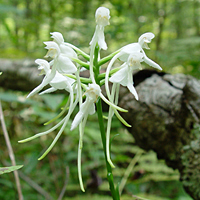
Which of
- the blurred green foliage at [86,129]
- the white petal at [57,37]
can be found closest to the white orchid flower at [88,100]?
the white petal at [57,37]

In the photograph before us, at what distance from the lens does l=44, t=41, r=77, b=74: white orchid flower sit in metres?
0.52

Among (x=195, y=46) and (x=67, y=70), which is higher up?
(x=195, y=46)

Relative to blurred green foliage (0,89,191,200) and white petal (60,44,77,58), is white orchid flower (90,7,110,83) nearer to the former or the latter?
white petal (60,44,77,58)

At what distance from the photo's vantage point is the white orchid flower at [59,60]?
52 cm

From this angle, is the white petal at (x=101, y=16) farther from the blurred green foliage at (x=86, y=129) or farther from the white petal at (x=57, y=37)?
the blurred green foliage at (x=86, y=129)

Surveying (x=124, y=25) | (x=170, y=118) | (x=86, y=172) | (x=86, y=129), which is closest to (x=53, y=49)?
(x=170, y=118)

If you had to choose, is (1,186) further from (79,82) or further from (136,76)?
(79,82)

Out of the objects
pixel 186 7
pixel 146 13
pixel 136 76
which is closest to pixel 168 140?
pixel 136 76

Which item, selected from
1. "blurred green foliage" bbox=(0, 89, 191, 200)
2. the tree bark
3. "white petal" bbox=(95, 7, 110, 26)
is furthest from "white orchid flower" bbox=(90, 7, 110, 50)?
"blurred green foliage" bbox=(0, 89, 191, 200)

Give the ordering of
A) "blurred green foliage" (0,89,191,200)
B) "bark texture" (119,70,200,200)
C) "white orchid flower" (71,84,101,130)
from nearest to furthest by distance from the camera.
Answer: "white orchid flower" (71,84,101,130)
"bark texture" (119,70,200,200)
"blurred green foliage" (0,89,191,200)

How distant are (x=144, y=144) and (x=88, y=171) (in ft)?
2.59

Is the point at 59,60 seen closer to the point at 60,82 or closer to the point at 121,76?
the point at 60,82

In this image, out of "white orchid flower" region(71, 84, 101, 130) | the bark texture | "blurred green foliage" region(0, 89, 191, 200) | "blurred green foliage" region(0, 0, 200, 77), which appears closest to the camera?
"white orchid flower" region(71, 84, 101, 130)

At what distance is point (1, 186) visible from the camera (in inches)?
61.1
